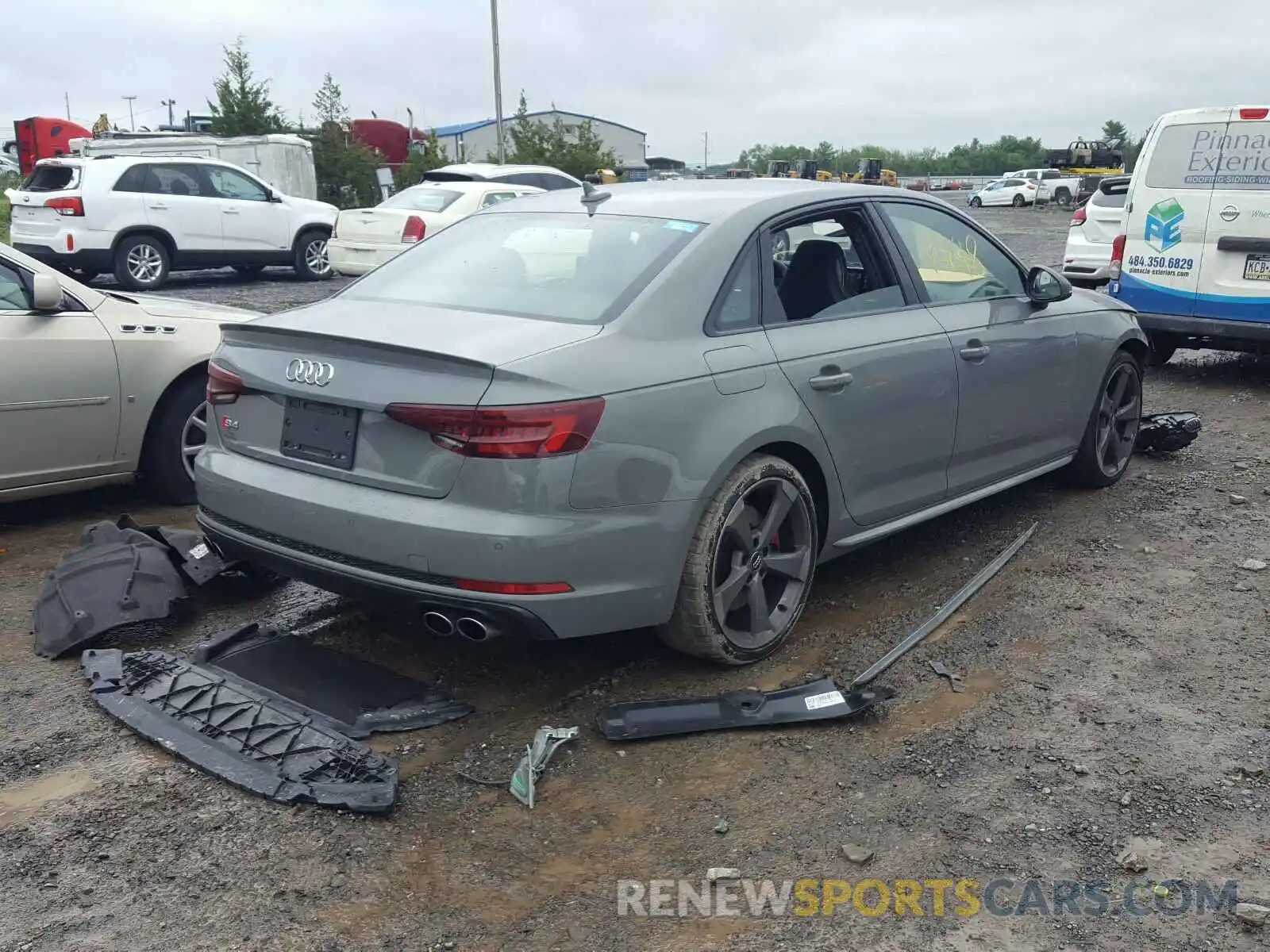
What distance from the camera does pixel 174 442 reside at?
5809mm

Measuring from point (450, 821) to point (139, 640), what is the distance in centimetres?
177

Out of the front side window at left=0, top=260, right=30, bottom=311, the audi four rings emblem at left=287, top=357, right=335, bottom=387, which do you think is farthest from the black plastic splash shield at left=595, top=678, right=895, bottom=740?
the front side window at left=0, top=260, right=30, bottom=311

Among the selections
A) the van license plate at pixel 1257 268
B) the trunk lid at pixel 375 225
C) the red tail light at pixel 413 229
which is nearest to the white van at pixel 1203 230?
the van license plate at pixel 1257 268

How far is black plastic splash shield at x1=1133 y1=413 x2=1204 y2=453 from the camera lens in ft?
23.0

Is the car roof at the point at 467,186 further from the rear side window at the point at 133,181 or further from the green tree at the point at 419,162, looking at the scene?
the green tree at the point at 419,162

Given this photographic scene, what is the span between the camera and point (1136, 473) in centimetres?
672

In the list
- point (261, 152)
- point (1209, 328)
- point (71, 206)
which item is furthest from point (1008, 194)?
point (1209, 328)

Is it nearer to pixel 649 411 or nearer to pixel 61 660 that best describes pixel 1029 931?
pixel 649 411

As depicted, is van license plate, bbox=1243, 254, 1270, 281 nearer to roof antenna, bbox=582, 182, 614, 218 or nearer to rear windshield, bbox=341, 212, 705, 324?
roof antenna, bbox=582, 182, 614, 218

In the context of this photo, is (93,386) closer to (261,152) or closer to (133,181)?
(133,181)

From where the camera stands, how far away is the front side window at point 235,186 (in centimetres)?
1648

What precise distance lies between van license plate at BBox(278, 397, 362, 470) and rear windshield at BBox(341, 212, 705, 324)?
0.61 meters

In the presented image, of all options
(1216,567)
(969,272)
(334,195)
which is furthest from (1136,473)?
(334,195)

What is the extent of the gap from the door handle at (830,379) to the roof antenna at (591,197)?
1.05 meters
